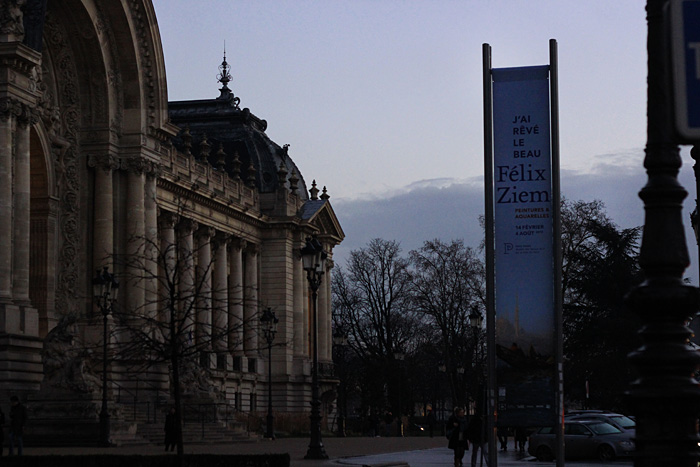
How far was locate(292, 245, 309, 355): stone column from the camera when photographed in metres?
80.1

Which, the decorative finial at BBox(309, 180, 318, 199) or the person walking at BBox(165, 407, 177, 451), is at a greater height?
the decorative finial at BBox(309, 180, 318, 199)

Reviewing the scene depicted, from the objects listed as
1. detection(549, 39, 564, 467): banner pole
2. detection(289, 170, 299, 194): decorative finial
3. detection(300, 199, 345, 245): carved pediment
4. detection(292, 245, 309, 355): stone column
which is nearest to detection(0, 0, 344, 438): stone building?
detection(292, 245, 309, 355): stone column

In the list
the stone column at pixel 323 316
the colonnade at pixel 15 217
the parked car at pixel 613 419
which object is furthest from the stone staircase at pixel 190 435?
the stone column at pixel 323 316

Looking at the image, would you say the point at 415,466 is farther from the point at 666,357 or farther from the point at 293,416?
the point at 293,416

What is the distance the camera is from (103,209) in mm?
50250

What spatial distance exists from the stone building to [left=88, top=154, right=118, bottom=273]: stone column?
0.05 metres

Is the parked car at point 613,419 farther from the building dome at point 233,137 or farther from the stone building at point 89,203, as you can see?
the building dome at point 233,137

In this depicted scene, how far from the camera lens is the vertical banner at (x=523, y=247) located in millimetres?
19688

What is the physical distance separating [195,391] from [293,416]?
68.0ft

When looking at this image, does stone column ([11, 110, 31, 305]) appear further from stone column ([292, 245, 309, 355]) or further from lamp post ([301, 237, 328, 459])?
stone column ([292, 245, 309, 355])

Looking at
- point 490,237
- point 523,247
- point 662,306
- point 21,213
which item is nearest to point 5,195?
point 21,213

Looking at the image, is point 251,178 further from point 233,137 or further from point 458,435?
point 458,435

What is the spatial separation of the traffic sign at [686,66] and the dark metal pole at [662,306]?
1.82 ft

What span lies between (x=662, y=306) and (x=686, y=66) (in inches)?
63.3
